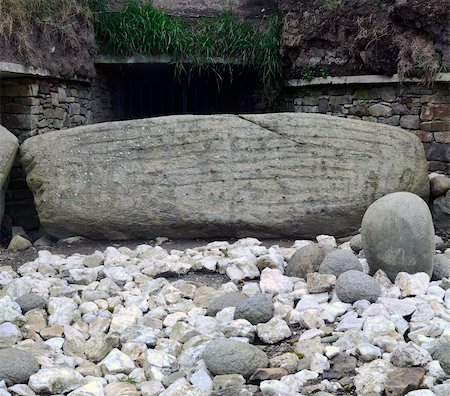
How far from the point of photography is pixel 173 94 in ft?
28.4

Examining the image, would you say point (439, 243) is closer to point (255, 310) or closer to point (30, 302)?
point (255, 310)

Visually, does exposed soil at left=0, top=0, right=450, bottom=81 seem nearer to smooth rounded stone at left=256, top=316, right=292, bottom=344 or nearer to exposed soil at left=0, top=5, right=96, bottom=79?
exposed soil at left=0, top=5, right=96, bottom=79

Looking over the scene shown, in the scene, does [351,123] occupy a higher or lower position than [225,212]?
higher

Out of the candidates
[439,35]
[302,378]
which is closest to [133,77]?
[439,35]

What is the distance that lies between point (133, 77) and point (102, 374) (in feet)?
20.0

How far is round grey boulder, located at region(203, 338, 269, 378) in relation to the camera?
2.80 meters

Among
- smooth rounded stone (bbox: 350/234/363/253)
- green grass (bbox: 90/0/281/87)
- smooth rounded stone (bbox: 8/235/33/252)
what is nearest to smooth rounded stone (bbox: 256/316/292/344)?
smooth rounded stone (bbox: 350/234/363/253)

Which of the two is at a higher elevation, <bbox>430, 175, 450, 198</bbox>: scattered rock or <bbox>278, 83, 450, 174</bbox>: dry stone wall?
<bbox>278, 83, 450, 174</bbox>: dry stone wall

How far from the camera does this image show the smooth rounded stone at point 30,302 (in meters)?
3.64

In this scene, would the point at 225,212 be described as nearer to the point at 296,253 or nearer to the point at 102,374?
the point at 296,253

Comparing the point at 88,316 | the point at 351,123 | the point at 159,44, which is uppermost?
the point at 159,44

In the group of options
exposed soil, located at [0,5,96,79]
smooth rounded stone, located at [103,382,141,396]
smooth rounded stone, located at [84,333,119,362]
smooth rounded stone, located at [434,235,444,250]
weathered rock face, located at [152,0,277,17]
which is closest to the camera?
smooth rounded stone, located at [103,382,141,396]

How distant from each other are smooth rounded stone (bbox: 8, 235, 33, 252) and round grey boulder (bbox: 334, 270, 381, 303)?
2579 millimetres

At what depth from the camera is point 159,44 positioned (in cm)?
716
